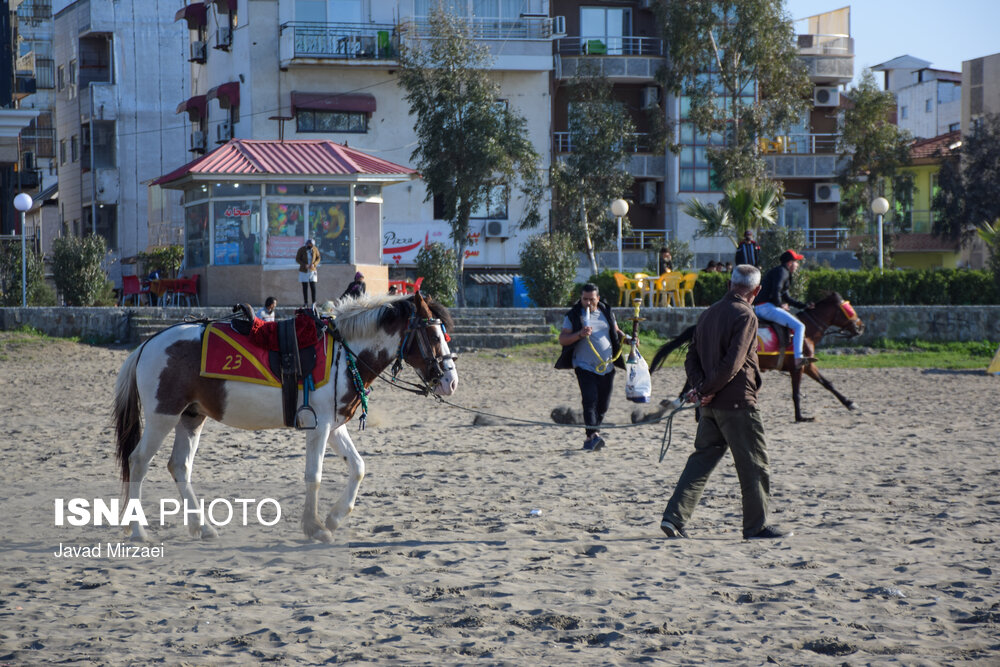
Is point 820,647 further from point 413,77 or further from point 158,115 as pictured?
point 158,115

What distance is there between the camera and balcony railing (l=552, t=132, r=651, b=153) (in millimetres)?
43500

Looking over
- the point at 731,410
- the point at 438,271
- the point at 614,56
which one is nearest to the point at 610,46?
the point at 614,56

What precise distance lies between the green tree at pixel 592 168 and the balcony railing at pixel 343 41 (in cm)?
716

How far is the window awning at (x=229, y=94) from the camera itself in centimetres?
4006

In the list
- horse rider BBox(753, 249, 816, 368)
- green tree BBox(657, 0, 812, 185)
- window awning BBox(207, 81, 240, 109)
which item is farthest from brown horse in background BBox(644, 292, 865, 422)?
window awning BBox(207, 81, 240, 109)

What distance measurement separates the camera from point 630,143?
43250mm

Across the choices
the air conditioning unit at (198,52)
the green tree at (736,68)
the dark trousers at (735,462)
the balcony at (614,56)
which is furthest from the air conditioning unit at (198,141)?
the dark trousers at (735,462)

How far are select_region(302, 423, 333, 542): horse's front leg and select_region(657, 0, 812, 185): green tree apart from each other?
109ft

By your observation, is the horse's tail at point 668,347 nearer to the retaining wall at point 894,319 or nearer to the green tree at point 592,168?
the retaining wall at point 894,319

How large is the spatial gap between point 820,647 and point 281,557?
3.62 m

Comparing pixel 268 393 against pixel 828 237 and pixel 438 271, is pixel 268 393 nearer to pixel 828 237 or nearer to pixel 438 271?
pixel 438 271

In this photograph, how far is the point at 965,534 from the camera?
26.6 feet

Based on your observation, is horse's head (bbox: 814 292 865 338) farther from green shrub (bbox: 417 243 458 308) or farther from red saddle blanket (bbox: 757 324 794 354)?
green shrub (bbox: 417 243 458 308)

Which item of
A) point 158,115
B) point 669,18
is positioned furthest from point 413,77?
point 158,115
